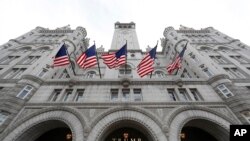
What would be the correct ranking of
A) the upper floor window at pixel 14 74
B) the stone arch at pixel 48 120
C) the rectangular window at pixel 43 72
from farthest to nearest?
the upper floor window at pixel 14 74
the rectangular window at pixel 43 72
the stone arch at pixel 48 120

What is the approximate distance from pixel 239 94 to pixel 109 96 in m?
15.7

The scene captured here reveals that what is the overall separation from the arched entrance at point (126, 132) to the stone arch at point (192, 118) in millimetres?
3154

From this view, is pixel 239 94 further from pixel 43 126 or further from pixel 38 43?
pixel 38 43

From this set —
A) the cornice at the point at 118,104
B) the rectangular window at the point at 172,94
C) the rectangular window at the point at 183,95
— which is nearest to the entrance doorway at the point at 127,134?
the cornice at the point at 118,104

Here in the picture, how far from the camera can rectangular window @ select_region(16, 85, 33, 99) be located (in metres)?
21.3

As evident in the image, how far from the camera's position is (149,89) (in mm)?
23297

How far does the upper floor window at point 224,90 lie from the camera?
70.4 feet

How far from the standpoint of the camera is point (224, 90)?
73.2 feet

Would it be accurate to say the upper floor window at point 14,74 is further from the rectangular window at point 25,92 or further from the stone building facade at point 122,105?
the rectangular window at point 25,92

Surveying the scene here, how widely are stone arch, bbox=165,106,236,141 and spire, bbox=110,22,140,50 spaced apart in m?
26.6

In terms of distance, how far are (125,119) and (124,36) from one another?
38.2 metres

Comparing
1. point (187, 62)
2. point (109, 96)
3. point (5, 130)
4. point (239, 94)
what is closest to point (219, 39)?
point (187, 62)

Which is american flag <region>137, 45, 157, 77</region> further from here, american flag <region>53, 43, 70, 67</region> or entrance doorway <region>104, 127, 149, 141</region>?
american flag <region>53, 43, 70, 67</region>

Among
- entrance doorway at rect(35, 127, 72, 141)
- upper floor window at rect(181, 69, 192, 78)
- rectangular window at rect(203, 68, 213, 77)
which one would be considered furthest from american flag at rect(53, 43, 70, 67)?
upper floor window at rect(181, 69, 192, 78)
